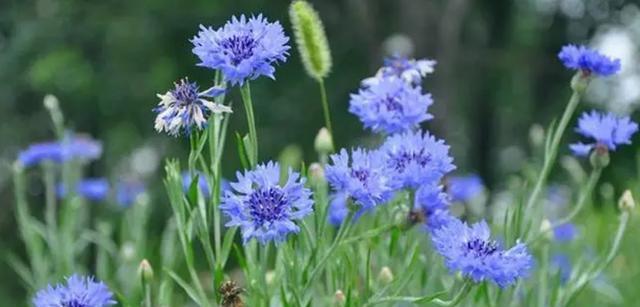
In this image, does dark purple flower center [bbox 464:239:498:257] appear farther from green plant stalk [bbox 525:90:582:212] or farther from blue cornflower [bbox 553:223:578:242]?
blue cornflower [bbox 553:223:578:242]

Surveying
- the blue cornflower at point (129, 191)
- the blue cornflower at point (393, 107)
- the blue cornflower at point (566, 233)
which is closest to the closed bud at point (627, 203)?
the blue cornflower at point (393, 107)

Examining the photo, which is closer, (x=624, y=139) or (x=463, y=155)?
(x=624, y=139)

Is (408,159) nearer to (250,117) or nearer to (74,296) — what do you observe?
(250,117)

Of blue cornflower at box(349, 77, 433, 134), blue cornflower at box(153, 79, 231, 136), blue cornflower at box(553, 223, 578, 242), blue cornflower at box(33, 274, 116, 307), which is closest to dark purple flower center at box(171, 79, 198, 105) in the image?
blue cornflower at box(153, 79, 231, 136)

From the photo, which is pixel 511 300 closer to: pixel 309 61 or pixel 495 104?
pixel 309 61

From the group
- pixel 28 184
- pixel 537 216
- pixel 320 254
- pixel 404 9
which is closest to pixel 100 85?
pixel 28 184
